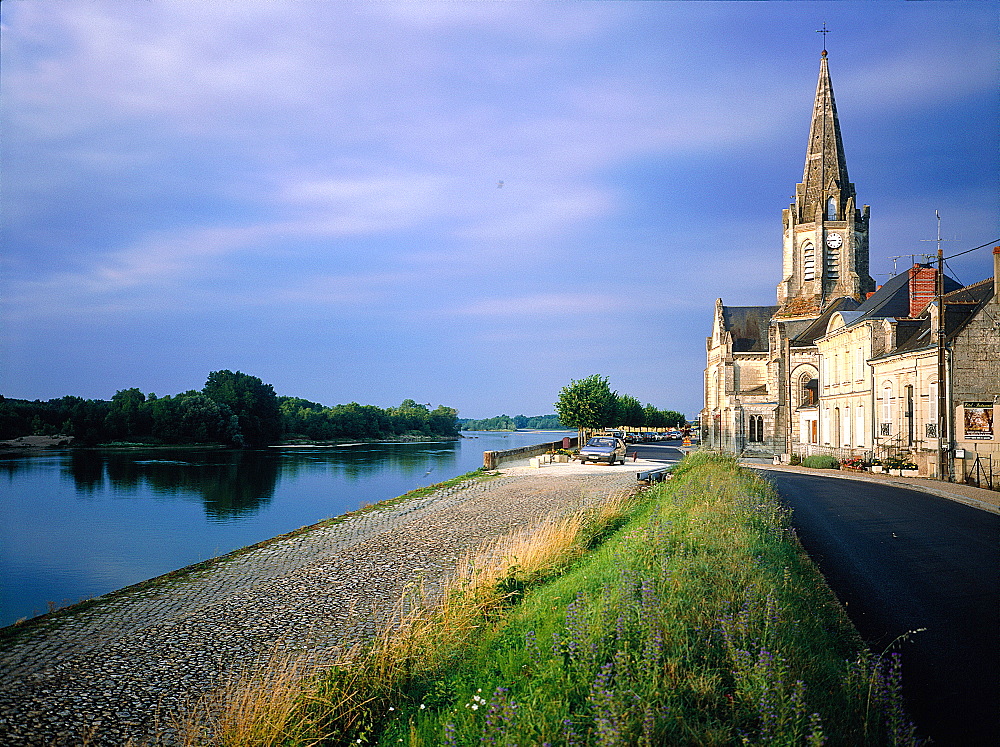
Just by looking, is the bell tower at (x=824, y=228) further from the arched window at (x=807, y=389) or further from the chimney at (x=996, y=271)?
the chimney at (x=996, y=271)

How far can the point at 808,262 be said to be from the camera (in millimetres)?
61000

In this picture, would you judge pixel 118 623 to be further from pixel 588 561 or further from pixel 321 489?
pixel 321 489

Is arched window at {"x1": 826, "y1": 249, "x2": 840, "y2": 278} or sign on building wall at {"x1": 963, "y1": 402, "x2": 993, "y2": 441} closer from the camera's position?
sign on building wall at {"x1": 963, "y1": 402, "x2": 993, "y2": 441}

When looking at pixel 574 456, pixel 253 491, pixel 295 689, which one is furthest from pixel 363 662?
pixel 574 456

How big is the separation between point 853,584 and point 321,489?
111 feet

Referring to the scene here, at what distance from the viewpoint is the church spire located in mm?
60531

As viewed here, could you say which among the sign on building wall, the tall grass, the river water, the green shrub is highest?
the sign on building wall

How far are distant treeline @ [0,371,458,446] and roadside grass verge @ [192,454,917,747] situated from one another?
1129 inches

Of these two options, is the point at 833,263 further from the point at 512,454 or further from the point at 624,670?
the point at 624,670

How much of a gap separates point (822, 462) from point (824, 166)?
Answer: 1472 inches

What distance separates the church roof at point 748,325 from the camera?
5975 centimetres

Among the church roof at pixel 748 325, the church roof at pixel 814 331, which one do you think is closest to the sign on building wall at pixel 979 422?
the church roof at pixel 814 331

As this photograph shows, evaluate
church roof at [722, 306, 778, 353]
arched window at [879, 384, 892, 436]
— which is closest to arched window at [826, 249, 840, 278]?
church roof at [722, 306, 778, 353]

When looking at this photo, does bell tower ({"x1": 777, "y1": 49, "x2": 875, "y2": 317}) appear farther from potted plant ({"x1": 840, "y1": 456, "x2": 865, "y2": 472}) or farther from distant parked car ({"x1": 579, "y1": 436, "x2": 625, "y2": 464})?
potted plant ({"x1": 840, "y1": 456, "x2": 865, "y2": 472})
